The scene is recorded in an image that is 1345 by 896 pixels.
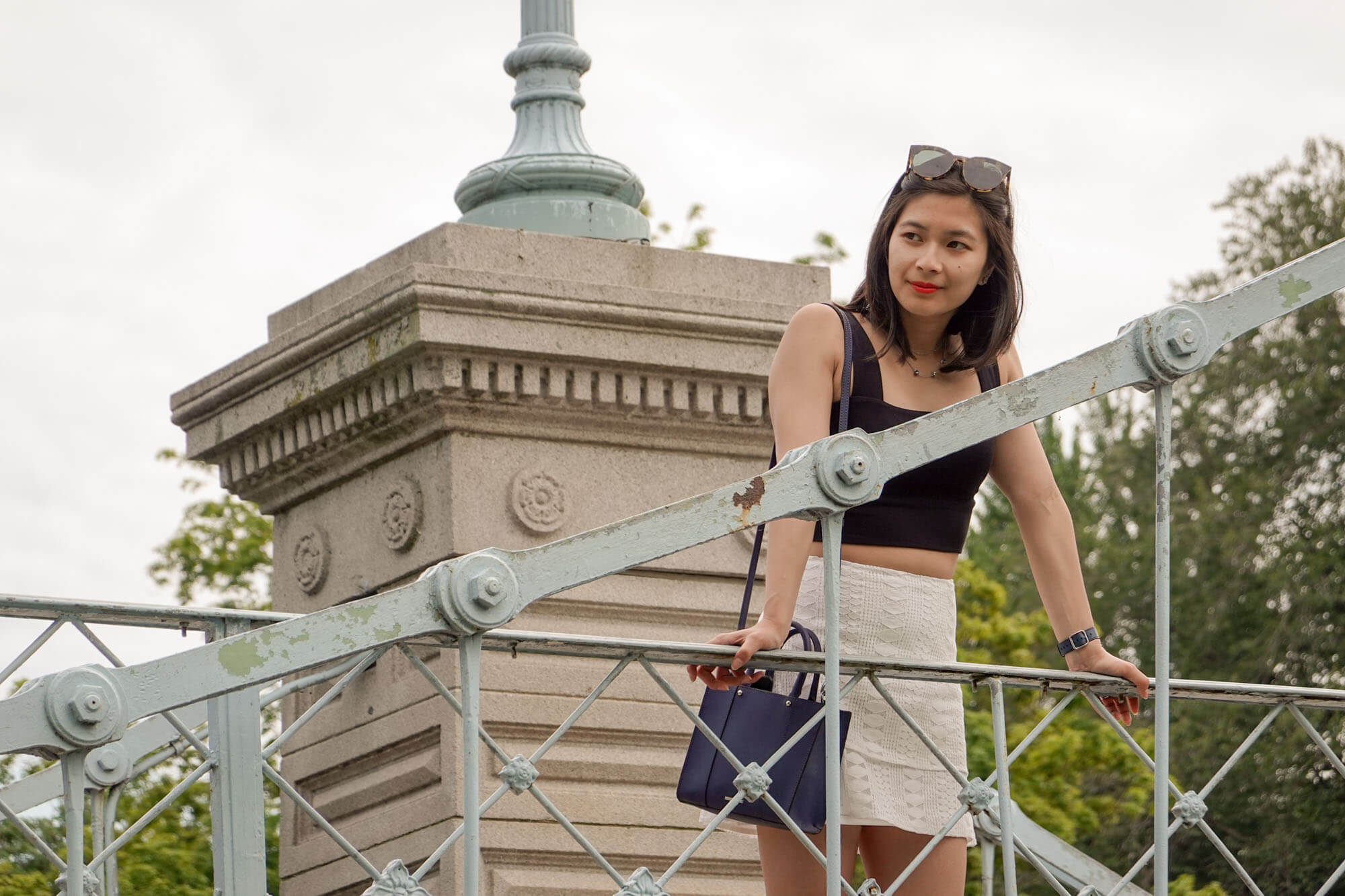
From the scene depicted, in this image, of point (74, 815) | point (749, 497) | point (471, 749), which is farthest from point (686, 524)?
point (74, 815)

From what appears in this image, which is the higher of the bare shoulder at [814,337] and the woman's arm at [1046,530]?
the bare shoulder at [814,337]

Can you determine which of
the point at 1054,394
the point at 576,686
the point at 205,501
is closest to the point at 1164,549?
the point at 1054,394

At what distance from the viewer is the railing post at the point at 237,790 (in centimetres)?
359

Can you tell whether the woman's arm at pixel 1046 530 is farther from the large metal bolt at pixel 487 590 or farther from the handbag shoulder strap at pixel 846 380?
the large metal bolt at pixel 487 590

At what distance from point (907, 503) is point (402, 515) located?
1902 millimetres

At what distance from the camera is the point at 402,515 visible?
5.41 meters

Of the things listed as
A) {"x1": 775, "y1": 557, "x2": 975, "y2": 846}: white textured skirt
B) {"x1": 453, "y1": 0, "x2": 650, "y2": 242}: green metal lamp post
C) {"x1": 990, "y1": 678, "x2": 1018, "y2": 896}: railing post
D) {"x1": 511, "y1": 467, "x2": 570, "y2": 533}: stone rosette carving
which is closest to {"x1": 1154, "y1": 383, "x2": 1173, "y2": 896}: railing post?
{"x1": 990, "y1": 678, "x2": 1018, "y2": 896}: railing post

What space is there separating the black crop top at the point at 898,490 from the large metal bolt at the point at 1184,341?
420mm

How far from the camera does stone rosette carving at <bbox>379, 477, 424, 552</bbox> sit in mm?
5363

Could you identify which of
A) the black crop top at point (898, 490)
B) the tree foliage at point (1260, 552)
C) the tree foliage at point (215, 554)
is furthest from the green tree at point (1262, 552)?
the black crop top at point (898, 490)

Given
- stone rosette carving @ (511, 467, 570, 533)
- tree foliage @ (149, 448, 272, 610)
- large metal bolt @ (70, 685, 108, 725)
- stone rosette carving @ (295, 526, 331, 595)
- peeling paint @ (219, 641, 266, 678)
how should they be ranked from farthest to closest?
1. tree foliage @ (149, 448, 272, 610)
2. stone rosette carving @ (295, 526, 331, 595)
3. stone rosette carving @ (511, 467, 570, 533)
4. peeling paint @ (219, 641, 266, 678)
5. large metal bolt @ (70, 685, 108, 725)

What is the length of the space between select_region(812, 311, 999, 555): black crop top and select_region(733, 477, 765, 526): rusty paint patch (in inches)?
21.4

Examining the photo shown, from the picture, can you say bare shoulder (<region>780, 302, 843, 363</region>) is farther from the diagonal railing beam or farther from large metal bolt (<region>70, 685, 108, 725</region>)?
large metal bolt (<region>70, 685, 108, 725</region>)

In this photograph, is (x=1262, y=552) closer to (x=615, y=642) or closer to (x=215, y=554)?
(x=215, y=554)
